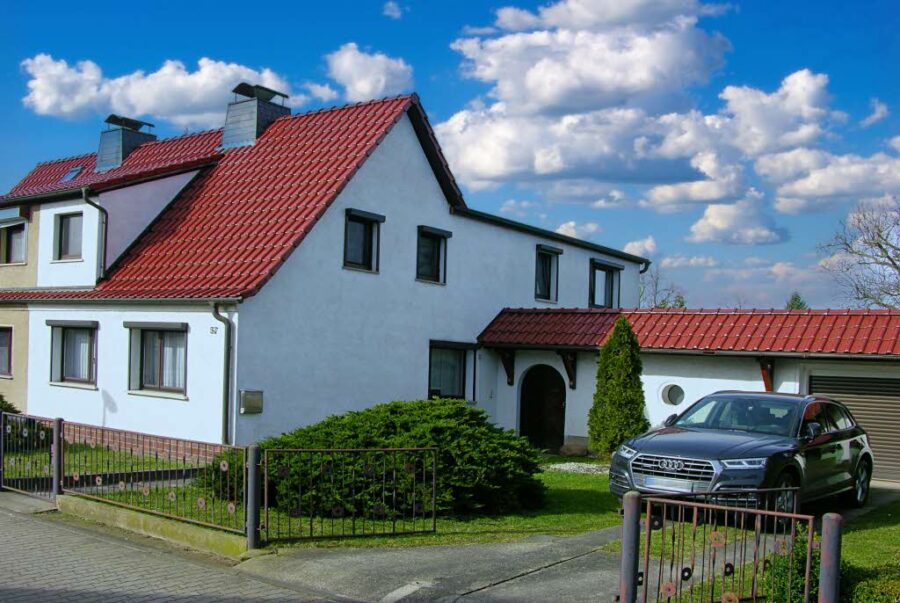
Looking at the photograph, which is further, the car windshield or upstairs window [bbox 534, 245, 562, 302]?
upstairs window [bbox 534, 245, 562, 302]

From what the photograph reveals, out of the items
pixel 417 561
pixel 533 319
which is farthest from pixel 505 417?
pixel 417 561

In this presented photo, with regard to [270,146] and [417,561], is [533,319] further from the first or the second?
[417,561]

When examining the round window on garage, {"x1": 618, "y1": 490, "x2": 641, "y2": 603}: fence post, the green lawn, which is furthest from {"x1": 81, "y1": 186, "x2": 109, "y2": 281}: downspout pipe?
{"x1": 618, "y1": 490, "x2": 641, "y2": 603}: fence post

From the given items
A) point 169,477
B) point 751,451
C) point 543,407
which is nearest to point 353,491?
point 169,477

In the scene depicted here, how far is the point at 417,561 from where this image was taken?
28.9 feet

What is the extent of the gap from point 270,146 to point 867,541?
15244 millimetres

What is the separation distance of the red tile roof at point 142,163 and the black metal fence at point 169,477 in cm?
883

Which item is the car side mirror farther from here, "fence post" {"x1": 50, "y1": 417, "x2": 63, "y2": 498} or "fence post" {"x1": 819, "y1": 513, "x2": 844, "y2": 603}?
"fence post" {"x1": 50, "y1": 417, "x2": 63, "y2": 498}

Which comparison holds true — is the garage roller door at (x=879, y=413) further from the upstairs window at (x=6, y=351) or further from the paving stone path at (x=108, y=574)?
the upstairs window at (x=6, y=351)

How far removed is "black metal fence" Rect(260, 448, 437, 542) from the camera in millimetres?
10078

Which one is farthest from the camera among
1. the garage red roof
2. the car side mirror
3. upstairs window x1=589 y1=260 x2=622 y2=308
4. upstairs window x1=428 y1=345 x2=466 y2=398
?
upstairs window x1=589 y1=260 x2=622 y2=308

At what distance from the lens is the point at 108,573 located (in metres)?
8.48

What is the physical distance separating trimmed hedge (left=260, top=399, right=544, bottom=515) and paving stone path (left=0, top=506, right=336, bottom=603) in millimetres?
1727

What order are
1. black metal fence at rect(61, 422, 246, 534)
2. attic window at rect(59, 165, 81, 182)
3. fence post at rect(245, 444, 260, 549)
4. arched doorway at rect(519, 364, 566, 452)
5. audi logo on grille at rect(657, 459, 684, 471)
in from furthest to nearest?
attic window at rect(59, 165, 81, 182) → arched doorway at rect(519, 364, 566, 452) → audi logo on grille at rect(657, 459, 684, 471) → black metal fence at rect(61, 422, 246, 534) → fence post at rect(245, 444, 260, 549)
